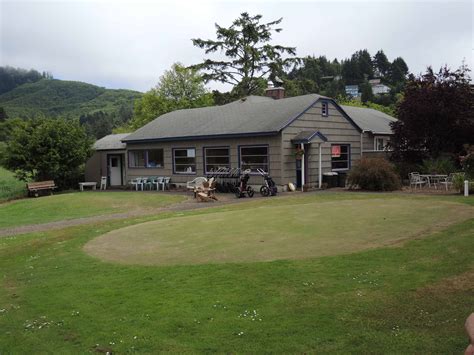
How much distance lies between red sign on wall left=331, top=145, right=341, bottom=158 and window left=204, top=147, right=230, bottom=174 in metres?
5.99

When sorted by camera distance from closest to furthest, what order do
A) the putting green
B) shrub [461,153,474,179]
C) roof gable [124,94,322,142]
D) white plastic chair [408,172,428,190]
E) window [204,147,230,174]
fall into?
the putting green → shrub [461,153,474,179] → white plastic chair [408,172,428,190] → roof gable [124,94,322,142] → window [204,147,230,174]

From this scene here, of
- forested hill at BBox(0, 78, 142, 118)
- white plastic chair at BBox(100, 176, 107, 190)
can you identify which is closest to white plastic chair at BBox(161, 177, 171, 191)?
white plastic chair at BBox(100, 176, 107, 190)

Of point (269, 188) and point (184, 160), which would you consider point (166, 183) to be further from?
point (269, 188)

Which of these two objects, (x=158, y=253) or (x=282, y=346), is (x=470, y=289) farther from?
(x=158, y=253)

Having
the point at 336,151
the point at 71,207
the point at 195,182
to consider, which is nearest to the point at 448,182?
the point at 336,151

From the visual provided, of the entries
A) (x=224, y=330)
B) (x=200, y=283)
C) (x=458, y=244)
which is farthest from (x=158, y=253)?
(x=458, y=244)

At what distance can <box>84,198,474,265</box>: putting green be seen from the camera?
884 centimetres

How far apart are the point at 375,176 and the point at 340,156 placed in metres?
6.00

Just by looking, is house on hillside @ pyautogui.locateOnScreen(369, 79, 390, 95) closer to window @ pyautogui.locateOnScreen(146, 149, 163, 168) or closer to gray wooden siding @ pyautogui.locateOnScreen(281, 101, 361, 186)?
gray wooden siding @ pyautogui.locateOnScreen(281, 101, 361, 186)

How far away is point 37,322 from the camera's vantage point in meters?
6.02

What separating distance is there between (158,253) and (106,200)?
45.7 feet

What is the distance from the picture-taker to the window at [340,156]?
27078mm

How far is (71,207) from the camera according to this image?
2056 centimetres

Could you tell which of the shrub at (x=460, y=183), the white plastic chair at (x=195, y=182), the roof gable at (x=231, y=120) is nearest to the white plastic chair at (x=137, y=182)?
the roof gable at (x=231, y=120)
